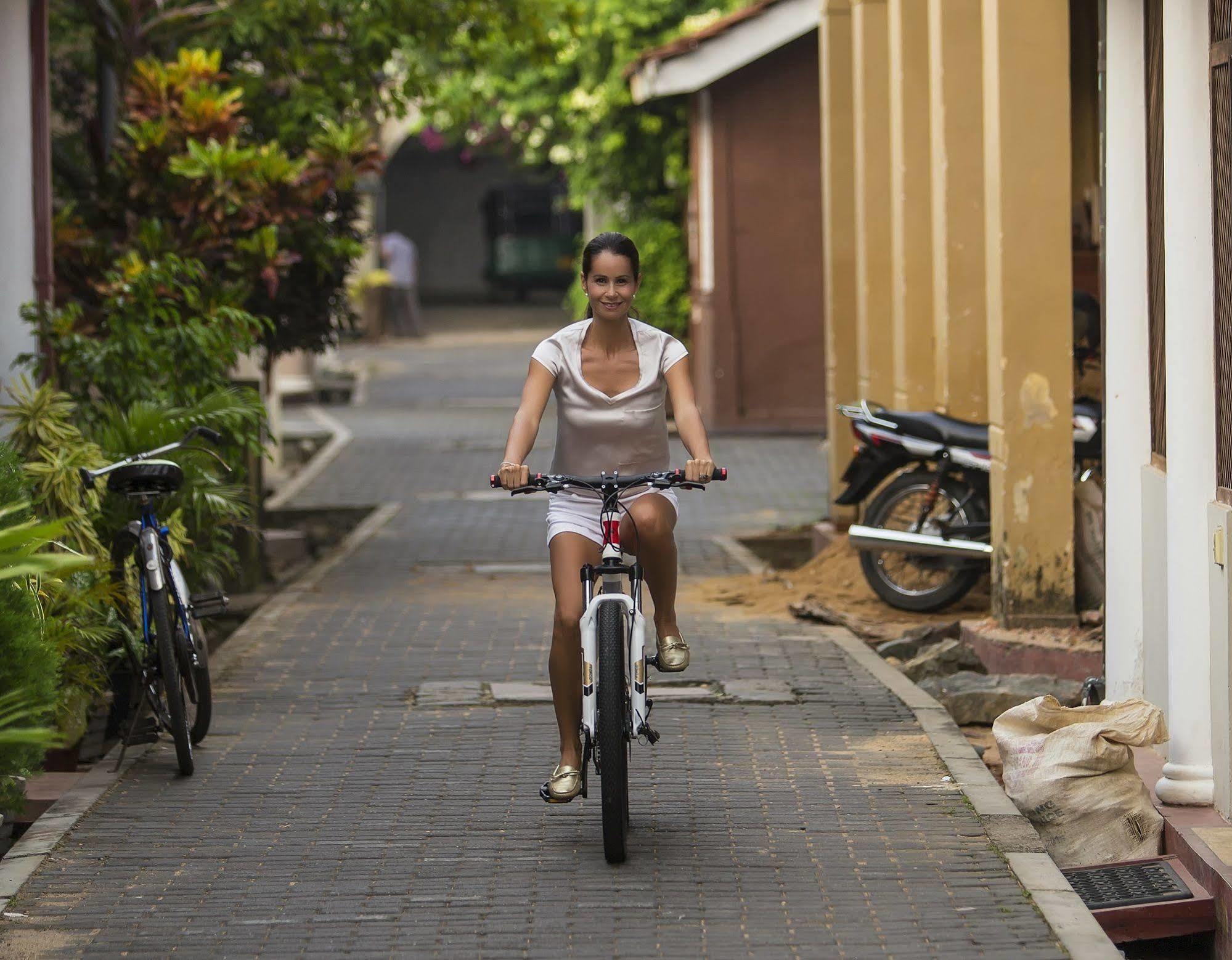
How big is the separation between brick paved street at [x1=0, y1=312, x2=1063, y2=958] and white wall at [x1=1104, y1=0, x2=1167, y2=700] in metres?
0.98

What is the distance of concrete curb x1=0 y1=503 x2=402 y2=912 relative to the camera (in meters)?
6.18

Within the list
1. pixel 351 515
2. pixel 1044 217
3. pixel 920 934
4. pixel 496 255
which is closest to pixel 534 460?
pixel 351 515

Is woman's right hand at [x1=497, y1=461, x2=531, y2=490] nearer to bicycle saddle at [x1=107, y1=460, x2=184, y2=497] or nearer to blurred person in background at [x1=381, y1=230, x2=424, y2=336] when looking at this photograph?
bicycle saddle at [x1=107, y1=460, x2=184, y2=497]

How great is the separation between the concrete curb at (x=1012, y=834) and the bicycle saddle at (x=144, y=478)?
10.1ft

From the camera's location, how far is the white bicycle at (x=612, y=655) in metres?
5.93

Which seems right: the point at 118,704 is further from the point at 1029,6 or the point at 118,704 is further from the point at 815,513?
the point at 815,513

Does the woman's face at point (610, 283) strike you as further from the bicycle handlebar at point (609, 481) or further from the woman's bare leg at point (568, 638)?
the woman's bare leg at point (568, 638)

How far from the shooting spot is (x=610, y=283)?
6.36 m

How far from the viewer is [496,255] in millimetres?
50969

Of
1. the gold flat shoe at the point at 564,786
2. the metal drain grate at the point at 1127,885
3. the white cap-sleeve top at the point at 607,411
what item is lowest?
the metal drain grate at the point at 1127,885

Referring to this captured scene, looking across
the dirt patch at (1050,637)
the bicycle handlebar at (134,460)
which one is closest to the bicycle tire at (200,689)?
the bicycle handlebar at (134,460)

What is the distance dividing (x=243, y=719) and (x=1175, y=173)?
435 centimetres

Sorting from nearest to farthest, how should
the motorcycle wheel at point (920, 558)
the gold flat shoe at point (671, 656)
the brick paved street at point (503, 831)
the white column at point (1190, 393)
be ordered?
the brick paved street at point (503, 831) < the gold flat shoe at point (671, 656) < the white column at point (1190, 393) < the motorcycle wheel at point (920, 558)

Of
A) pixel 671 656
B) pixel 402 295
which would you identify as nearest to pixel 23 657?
pixel 671 656
